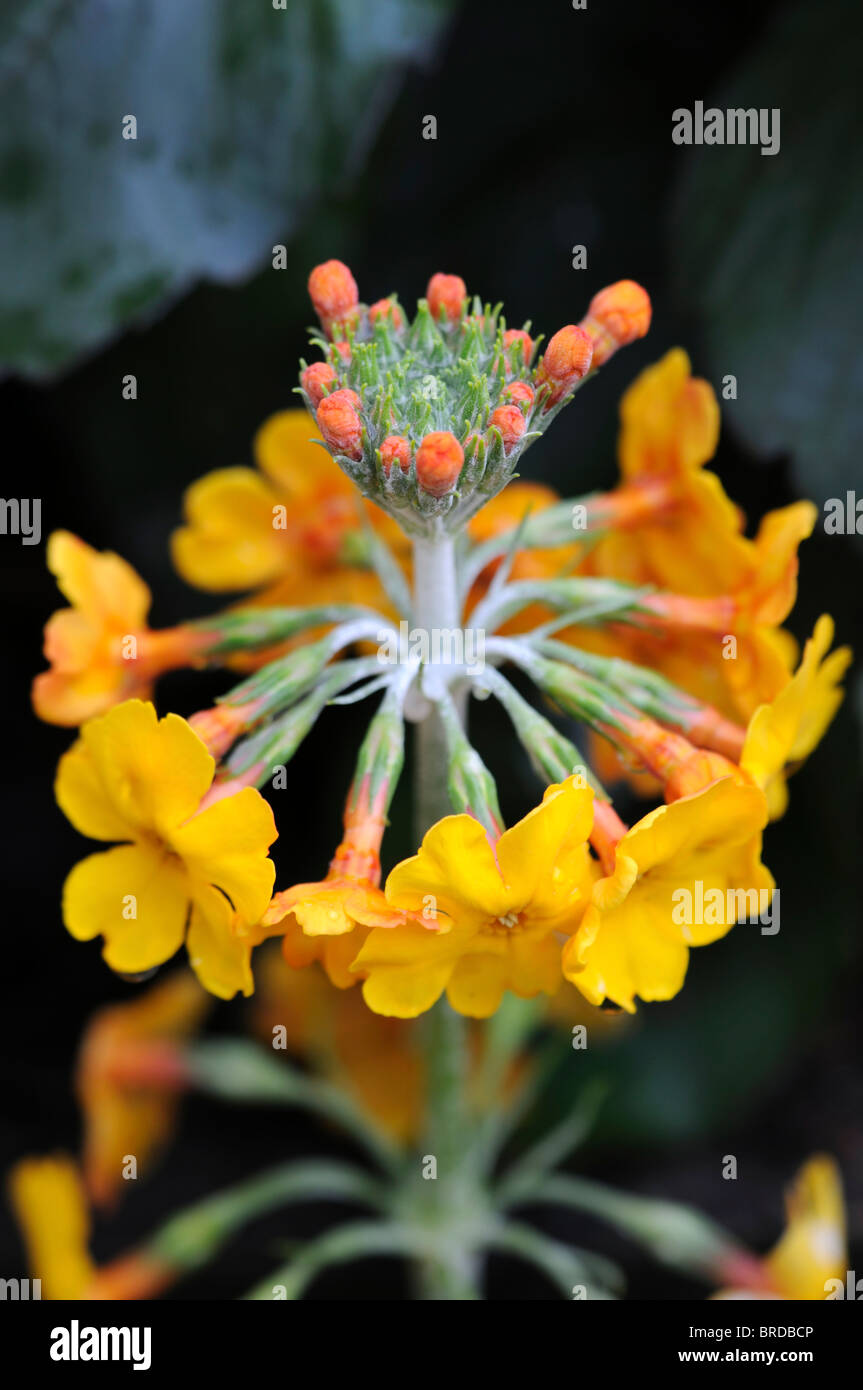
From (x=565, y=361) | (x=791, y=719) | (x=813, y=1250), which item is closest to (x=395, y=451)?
(x=565, y=361)

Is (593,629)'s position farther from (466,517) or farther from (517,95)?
(517,95)

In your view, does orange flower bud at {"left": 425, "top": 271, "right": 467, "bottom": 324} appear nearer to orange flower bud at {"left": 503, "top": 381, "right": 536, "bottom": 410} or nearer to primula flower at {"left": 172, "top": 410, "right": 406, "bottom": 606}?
orange flower bud at {"left": 503, "top": 381, "right": 536, "bottom": 410}

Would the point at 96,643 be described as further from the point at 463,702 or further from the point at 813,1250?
the point at 813,1250

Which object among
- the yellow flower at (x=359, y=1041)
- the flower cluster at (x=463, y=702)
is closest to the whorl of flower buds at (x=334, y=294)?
the flower cluster at (x=463, y=702)

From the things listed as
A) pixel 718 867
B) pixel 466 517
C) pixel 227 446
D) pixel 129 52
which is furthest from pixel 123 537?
pixel 718 867

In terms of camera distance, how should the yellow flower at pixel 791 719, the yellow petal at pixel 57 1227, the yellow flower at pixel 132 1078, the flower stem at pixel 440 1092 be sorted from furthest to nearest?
the yellow flower at pixel 132 1078 → the yellow petal at pixel 57 1227 → the flower stem at pixel 440 1092 → the yellow flower at pixel 791 719

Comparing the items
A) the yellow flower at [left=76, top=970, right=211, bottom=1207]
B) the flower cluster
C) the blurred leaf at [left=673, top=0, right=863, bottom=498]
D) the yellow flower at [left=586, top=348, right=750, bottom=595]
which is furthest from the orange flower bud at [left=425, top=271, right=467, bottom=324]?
the yellow flower at [left=76, top=970, right=211, bottom=1207]

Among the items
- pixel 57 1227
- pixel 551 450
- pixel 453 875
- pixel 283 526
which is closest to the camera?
pixel 453 875

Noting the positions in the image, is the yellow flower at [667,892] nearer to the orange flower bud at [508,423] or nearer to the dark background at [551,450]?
the orange flower bud at [508,423]
